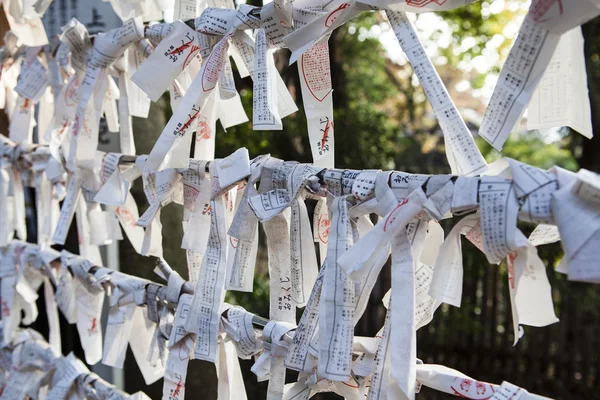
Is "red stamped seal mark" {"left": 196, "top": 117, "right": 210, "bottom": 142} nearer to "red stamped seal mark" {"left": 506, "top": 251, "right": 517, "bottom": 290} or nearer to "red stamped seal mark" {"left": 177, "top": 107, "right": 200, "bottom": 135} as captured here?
"red stamped seal mark" {"left": 177, "top": 107, "right": 200, "bottom": 135}

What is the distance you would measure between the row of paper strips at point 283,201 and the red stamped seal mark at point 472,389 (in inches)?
1.5

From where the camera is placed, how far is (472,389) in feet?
1.09

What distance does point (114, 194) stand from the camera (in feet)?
1.71

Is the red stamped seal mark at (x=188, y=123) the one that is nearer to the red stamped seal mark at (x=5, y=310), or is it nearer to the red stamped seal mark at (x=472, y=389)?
the red stamped seal mark at (x=472, y=389)

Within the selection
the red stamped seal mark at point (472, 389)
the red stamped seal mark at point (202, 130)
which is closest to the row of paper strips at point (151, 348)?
the red stamped seal mark at point (472, 389)

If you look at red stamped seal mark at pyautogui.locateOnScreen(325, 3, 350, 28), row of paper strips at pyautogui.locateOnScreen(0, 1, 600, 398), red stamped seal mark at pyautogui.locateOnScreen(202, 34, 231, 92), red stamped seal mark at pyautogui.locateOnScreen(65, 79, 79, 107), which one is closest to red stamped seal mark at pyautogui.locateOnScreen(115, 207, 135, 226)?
row of paper strips at pyautogui.locateOnScreen(0, 1, 600, 398)

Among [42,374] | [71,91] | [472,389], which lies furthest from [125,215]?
[472,389]

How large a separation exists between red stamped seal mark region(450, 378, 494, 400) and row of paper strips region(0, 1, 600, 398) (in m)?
0.04

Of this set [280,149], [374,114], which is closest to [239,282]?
[280,149]

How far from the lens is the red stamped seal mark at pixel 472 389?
327 millimetres

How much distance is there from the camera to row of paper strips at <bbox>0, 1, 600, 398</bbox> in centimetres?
29

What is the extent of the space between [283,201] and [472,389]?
0.16 m

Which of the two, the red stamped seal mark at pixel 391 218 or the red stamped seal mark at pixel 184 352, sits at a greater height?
the red stamped seal mark at pixel 391 218

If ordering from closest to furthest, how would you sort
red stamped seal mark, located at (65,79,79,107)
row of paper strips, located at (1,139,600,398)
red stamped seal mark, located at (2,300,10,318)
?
row of paper strips, located at (1,139,600,398)
red stamped seal mark, located at (65,79,79,107)
red stamped seal mark, located at (2,300,10,318)
